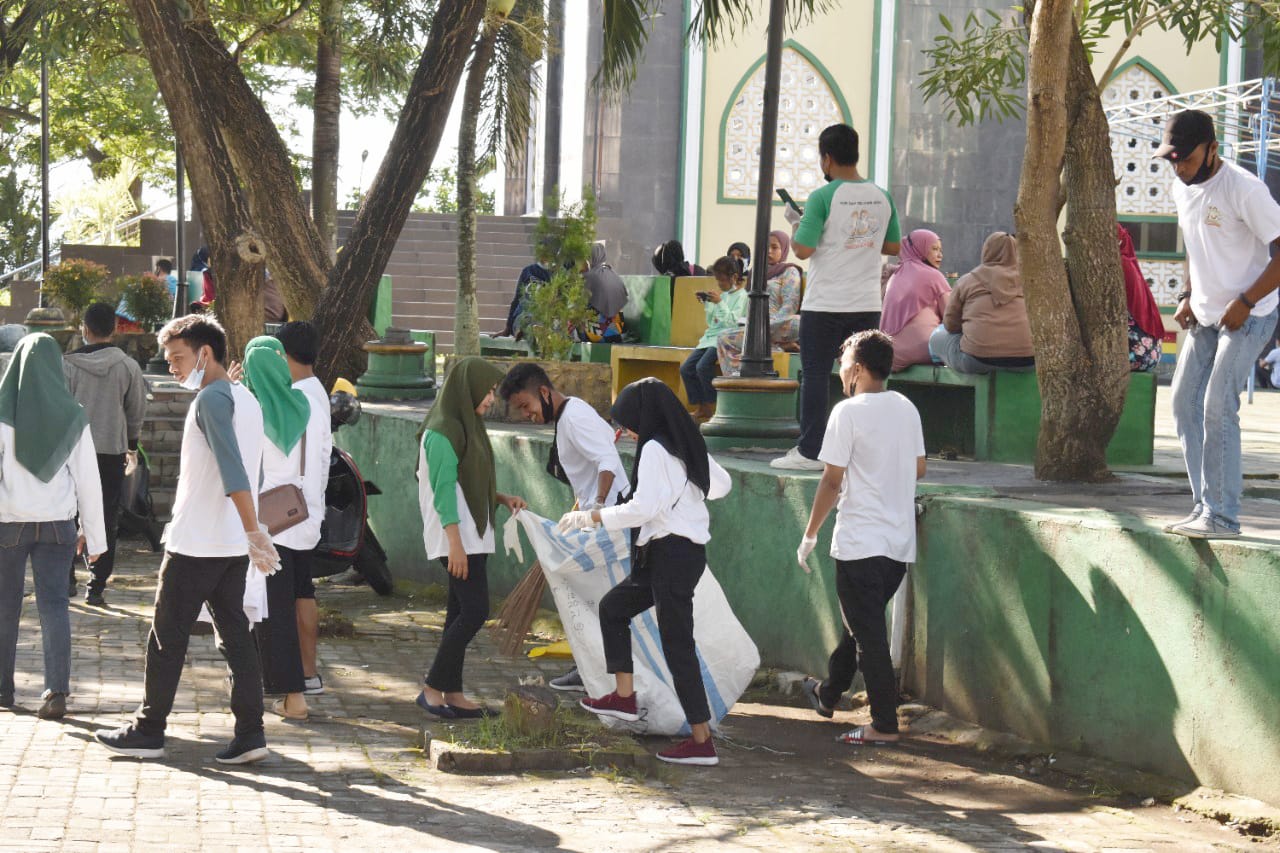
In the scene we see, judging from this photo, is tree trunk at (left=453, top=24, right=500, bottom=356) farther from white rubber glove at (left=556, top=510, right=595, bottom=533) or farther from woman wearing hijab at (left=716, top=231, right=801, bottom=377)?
white rubber glove at (left=556, top=510, right=595, bottom=533)

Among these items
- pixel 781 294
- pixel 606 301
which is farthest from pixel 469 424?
pixel 606 301

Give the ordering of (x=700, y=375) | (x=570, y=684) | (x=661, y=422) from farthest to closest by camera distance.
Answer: (x=700, y=375) < (x=570, y=684) < (x=661, y=422)

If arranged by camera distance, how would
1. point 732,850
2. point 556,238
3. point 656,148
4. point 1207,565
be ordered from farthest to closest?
point 656,148, point 556,238, point 1207,565, point 732,850

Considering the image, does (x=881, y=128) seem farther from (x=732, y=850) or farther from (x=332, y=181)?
(x=732, y=850)

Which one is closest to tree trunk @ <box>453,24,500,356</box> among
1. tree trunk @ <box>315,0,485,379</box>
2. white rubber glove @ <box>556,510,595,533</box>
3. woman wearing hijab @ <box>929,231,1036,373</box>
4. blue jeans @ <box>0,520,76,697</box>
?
tree trunk @ <box>315,0,485,379</box>

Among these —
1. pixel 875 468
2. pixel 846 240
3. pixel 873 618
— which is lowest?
pixel 873 618

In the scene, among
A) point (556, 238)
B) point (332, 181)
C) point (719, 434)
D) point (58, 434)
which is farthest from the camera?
point (332, 181)

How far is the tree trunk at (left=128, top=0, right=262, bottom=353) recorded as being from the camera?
12.2 meters

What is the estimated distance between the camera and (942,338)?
10938 mm

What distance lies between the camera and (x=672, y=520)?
6895 millimetres

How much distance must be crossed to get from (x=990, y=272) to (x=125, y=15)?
1072cm

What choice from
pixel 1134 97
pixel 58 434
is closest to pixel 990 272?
pixel 58 434

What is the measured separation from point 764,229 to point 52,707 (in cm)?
480

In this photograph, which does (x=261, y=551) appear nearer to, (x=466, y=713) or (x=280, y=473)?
(x=280, y=473)
